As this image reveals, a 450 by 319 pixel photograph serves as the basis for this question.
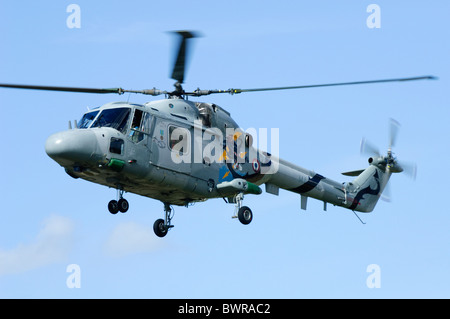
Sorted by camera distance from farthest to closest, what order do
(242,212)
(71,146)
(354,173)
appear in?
(354,173), (242,212), (71,146)

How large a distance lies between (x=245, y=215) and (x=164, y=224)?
2.78 m

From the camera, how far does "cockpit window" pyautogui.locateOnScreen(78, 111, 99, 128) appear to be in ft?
76.5

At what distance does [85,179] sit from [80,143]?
6.25ft

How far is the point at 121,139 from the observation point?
2288 cm

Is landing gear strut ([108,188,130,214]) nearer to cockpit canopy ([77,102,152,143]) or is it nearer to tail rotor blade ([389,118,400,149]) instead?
cockpit canopy ([77,102,152,143])

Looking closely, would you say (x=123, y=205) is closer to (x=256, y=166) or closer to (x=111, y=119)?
(x=111, y=119)

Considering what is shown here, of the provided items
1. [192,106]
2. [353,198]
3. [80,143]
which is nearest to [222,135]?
[192,106]

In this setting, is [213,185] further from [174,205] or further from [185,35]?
[185,35]

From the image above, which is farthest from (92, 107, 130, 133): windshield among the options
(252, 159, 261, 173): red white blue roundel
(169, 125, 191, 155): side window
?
(252, 159, 261, 173): red white blue roundel

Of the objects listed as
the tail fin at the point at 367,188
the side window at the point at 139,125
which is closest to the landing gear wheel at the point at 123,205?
the side window at the point at 139,125

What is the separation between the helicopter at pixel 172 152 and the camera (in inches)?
886

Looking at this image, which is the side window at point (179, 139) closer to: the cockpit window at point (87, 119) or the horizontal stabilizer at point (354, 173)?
the cockpit window at point (87, 119)

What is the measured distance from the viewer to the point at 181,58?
928 inches

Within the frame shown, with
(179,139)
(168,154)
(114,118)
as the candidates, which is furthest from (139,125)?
(179,139)
